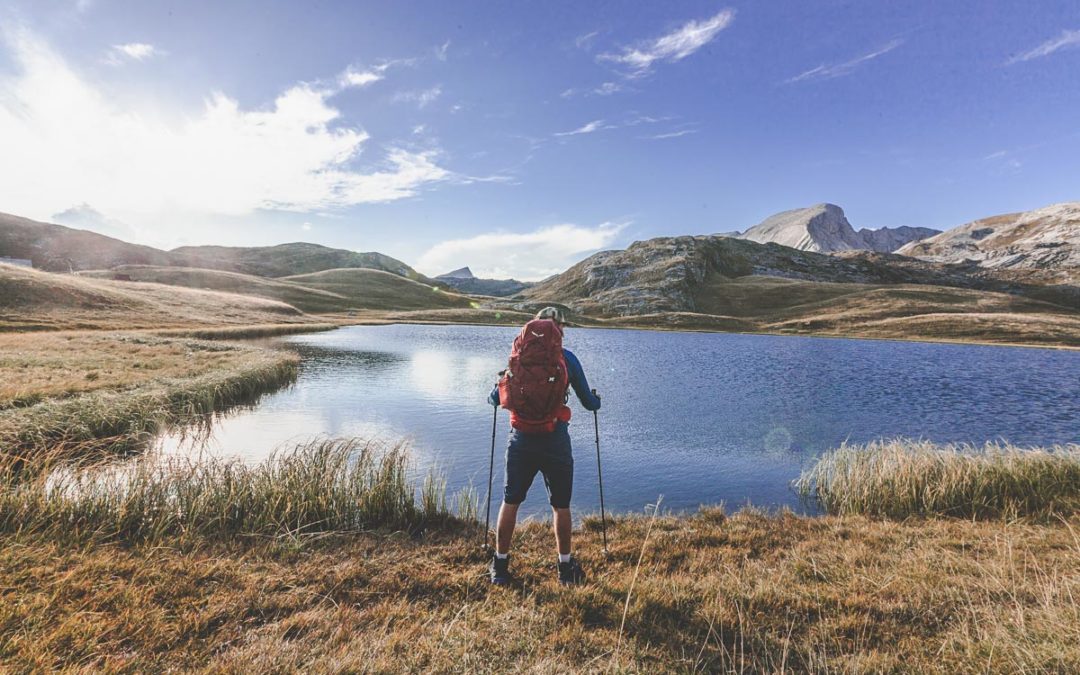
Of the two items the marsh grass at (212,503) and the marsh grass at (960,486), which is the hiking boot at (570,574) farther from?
the marsh grass at (960,486)

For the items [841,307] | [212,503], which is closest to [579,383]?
[212,503]

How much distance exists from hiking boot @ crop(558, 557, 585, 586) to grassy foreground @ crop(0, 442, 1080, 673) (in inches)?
9.5

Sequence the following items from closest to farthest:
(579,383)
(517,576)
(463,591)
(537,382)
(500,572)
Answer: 1. (463,591)
2. (537,382)
3. (500,572)
4. (517,576)
5. (579,383)

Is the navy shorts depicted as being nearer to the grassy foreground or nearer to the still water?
the grassy foreground

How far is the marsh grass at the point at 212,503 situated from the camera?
298 inches

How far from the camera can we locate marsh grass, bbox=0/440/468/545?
756cm

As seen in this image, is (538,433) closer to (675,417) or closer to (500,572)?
(500,572)

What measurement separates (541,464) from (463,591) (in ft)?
7.08

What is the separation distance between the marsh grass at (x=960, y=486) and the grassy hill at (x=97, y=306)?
65872mm

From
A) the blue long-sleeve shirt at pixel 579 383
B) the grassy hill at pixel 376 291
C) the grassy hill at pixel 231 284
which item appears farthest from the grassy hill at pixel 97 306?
the grassy hill at pixel 376 291

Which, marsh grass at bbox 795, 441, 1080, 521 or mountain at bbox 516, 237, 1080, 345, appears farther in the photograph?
mountain at bbox 516, 237, 1080, 345

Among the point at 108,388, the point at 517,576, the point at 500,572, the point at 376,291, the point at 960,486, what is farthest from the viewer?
the point at 376,291

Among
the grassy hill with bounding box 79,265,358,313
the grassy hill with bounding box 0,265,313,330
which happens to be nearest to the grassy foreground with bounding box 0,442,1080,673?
the grassy hill with bounding box 0,265,313,330

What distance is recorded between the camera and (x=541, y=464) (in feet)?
23.6
